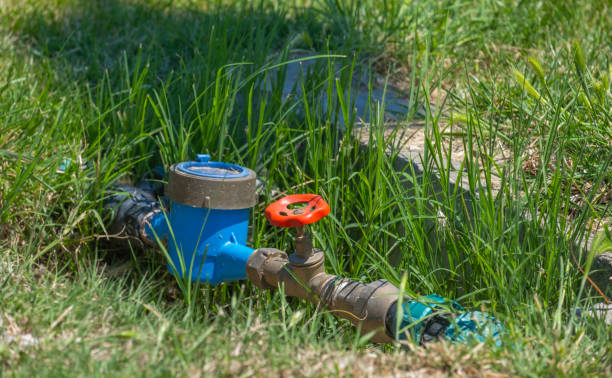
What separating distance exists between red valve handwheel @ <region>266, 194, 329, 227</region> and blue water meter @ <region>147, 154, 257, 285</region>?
0.15 metres

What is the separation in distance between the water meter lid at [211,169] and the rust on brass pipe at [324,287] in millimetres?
237

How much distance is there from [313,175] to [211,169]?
0.41 meters

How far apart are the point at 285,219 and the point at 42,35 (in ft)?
6.99

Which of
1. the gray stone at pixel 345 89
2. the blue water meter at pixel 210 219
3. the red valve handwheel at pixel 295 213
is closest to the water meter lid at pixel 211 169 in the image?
the blue water meter at pixel 210 219

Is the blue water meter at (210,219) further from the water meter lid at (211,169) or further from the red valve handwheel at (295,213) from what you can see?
the red valve handwheel at (295,213)

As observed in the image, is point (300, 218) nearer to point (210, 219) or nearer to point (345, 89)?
point (210, 219)

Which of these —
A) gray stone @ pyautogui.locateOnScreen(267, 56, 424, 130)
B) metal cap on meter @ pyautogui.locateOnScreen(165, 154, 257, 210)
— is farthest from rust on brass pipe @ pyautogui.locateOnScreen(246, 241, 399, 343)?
gray stone @ pyautogui.locateOnScreen(267, 56, 424, 130)

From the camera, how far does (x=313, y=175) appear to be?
227 cm

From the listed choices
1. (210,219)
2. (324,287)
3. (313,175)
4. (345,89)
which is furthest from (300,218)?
(345,89)

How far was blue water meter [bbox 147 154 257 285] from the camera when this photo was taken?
1880 millimetres

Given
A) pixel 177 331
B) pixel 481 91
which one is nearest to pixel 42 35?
pixel 481 91

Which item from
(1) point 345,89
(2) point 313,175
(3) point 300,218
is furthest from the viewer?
(1) point 345,89

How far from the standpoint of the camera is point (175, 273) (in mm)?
1890

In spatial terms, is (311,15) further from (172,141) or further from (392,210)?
(392,210)
